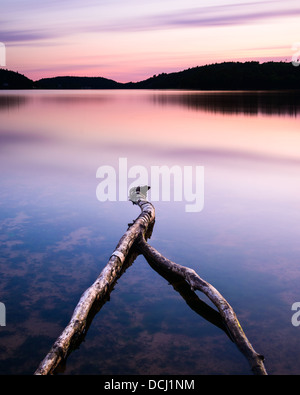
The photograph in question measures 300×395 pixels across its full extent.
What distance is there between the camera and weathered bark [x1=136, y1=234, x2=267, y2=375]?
5305mm

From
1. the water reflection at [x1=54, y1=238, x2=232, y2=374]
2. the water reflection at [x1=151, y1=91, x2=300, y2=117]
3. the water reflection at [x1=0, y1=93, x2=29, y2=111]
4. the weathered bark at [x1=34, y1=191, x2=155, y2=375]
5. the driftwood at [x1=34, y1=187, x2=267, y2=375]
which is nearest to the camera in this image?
the weathered bark at [x1=34, y1=191, x2=155, y2=375]

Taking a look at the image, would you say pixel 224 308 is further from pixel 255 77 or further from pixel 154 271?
pixel 255 77

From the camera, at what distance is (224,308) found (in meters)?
6.19

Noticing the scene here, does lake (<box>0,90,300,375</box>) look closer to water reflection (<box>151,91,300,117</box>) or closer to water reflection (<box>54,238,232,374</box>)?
water reflection (<box>54,238,232,374</box>)

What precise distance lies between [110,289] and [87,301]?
137cm

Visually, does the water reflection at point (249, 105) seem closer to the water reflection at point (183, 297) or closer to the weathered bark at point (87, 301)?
the weathered bark at point (87, 301)

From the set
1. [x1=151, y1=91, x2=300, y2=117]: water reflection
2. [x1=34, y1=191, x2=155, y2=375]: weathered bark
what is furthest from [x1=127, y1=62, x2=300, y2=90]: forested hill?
[x1=34, y1=191, x2=155, y2=375]: weathered bark

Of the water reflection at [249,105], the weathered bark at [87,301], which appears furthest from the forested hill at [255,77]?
the weathered bark at [87,301]

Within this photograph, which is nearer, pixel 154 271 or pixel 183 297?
pixel 183 297

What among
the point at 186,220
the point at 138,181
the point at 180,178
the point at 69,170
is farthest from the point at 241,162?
the point at 186,220

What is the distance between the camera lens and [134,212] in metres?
12.0

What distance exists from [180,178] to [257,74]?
165m

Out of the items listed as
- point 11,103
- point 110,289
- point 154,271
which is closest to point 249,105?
point 11,103
